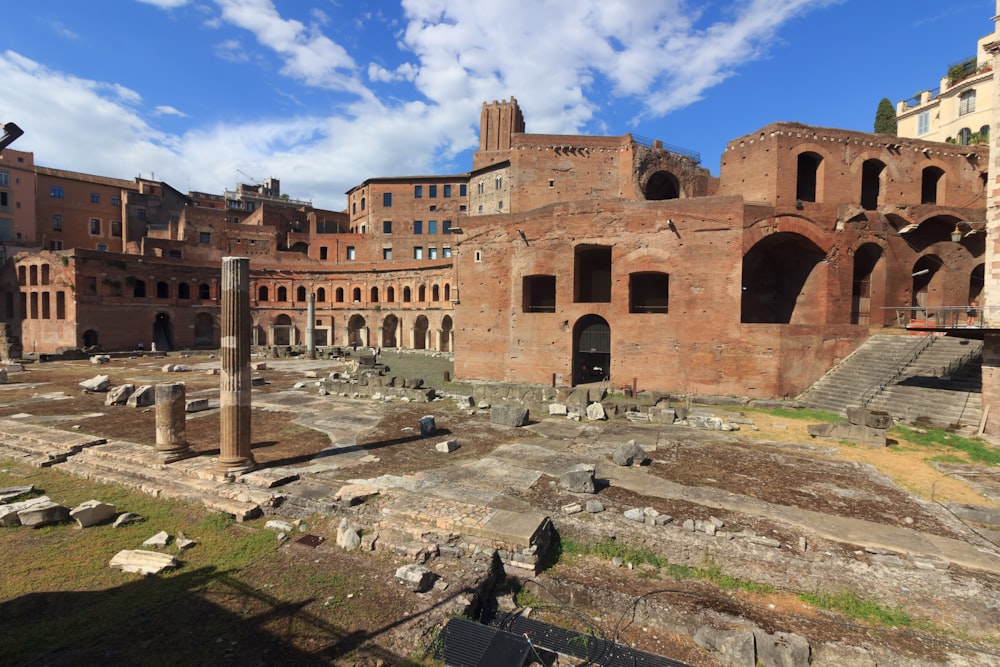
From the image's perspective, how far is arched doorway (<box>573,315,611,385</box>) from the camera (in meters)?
20.1

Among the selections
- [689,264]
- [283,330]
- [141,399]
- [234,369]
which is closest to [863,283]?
[689,264]

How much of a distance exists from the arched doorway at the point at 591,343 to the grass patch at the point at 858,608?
14520 mm

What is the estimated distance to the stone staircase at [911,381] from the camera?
44.2ft

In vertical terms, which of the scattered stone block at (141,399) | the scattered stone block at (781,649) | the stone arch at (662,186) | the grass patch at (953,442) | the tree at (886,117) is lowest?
the scattered stone block at (781,649)

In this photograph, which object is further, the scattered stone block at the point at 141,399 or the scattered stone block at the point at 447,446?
the scattered stone block at the point at 141,399

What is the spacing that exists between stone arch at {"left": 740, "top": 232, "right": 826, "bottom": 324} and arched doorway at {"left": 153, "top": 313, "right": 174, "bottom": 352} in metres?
44.4

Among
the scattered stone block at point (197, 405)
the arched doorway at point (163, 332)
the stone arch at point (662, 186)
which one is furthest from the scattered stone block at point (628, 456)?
the arched doorway at point (163, 332)

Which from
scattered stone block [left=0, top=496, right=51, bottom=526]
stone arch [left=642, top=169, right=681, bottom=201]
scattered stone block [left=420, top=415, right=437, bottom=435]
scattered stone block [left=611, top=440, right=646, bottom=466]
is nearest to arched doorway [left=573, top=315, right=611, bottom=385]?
scattered stone block [left=420, top=415, right=437, bottom=435]

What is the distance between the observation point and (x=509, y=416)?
13867mm

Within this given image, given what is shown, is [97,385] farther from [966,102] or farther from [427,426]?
[966,102]

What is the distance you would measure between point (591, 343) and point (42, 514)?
58.1 feet

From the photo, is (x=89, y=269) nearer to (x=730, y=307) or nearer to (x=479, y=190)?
(x=479, y=190)

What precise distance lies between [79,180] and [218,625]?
59288mm

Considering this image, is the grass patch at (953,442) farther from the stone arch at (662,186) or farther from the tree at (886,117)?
the tree at (886,117)
